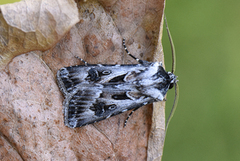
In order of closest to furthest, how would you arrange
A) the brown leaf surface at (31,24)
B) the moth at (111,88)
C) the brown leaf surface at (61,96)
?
the brown leaf surface at (31,24) < the brown leaf surface at (61,96) < the moth at (111,88)

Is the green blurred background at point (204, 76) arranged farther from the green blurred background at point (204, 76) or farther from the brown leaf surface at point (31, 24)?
the brown leaf surface at point (31, 24)

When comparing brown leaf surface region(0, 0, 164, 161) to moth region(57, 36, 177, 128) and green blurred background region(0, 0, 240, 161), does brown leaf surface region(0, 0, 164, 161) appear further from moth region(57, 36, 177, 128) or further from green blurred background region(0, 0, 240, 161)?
green blurred background region(0, 0, 240, 161)

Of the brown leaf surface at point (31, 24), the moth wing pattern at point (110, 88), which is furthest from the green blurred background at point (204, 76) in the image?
the brown leaf surface at point (31, 24)

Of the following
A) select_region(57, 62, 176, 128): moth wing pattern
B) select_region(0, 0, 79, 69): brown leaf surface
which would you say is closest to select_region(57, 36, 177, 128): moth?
select_region(57, 62, 176, 128): moth wing pattern

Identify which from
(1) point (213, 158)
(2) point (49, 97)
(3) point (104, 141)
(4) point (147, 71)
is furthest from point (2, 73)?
(1) point (213, 158)

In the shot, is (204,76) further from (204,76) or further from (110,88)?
(110,88)

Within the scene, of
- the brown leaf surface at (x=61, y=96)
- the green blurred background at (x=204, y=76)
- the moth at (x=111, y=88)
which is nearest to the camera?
the brown leaf surface at (x=61, y=96)
